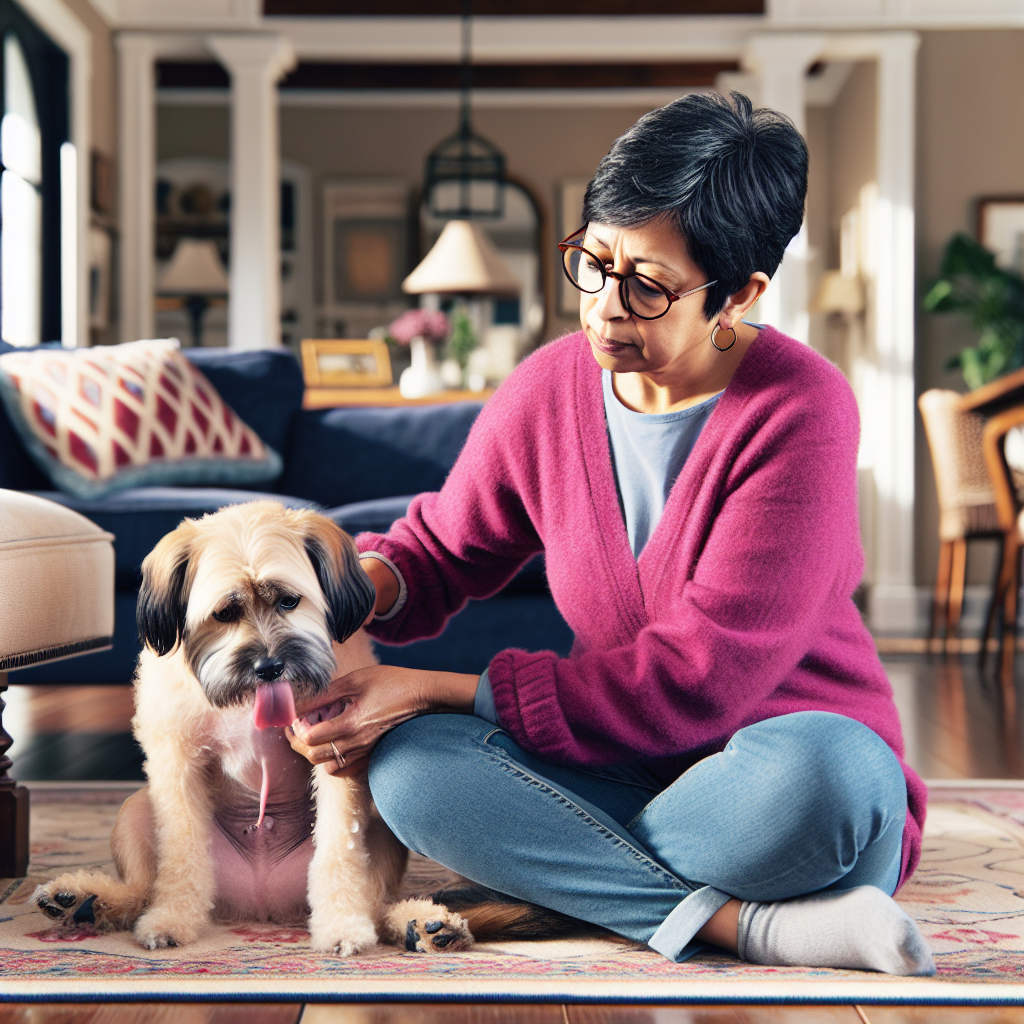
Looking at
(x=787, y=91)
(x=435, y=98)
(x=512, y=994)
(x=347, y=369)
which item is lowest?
(x=512, y=994)

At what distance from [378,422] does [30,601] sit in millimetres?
1862

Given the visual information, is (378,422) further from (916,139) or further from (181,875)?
(916,139)

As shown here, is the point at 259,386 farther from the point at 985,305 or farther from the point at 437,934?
the point at 985,305

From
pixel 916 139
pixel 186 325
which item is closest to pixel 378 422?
pixel 916 139

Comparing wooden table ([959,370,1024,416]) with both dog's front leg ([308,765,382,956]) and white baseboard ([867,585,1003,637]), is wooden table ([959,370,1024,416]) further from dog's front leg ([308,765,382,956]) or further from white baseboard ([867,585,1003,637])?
dog's front leg ([308,765,382,956])

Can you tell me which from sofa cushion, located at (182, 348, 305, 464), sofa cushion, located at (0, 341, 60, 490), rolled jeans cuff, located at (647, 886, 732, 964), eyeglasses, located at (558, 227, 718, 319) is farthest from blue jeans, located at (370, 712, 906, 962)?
sofa cushion, located at (182, 348, 305, 464)

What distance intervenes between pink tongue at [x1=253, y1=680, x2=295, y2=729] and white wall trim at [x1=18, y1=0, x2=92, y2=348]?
4.47 m

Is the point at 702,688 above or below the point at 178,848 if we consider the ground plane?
above

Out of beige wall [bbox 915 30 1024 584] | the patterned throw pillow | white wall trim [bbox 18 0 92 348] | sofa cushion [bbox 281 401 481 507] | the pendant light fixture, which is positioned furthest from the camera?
the pendant light fixture

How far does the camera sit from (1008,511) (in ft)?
12.7

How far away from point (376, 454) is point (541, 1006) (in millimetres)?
2269

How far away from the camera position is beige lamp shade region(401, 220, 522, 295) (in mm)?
4750

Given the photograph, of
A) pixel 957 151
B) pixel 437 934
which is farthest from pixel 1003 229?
pixel 437 934

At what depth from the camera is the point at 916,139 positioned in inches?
225
